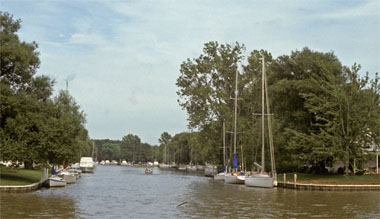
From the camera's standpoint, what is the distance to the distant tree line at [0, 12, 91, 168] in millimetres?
44312

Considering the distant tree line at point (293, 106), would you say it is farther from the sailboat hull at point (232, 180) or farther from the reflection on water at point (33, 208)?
the reflection on water at point (33, 208)

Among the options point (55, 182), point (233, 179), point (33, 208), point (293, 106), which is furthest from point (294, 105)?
point (33, 208)

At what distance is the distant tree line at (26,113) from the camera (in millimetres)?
44312

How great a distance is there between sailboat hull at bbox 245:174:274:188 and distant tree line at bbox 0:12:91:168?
20166 millimetres

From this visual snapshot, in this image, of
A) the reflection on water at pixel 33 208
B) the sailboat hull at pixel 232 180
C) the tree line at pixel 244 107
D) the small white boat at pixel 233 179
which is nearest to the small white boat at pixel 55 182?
the tree line at pixel 244 107

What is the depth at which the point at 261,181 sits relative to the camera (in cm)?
5272

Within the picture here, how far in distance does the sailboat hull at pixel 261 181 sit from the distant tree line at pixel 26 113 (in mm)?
20166

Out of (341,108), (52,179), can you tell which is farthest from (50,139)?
(341,108)

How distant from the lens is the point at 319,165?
66938 mm

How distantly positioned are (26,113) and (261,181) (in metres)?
25.9

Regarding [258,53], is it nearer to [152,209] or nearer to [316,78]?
[316,78]

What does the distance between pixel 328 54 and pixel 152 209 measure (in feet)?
149

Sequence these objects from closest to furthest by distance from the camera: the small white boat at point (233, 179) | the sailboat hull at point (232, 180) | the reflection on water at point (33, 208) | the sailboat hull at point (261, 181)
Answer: the reflection on water at point (33, 208)
the sailboat hull at point (261, 181)
the small white boat at point (233, 179)
the sailboat hull at point (232, 180)

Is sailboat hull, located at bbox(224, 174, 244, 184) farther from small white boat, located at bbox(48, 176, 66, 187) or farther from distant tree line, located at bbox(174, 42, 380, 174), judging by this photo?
small white boat, located at bbox(48, 176, 66, 187)
